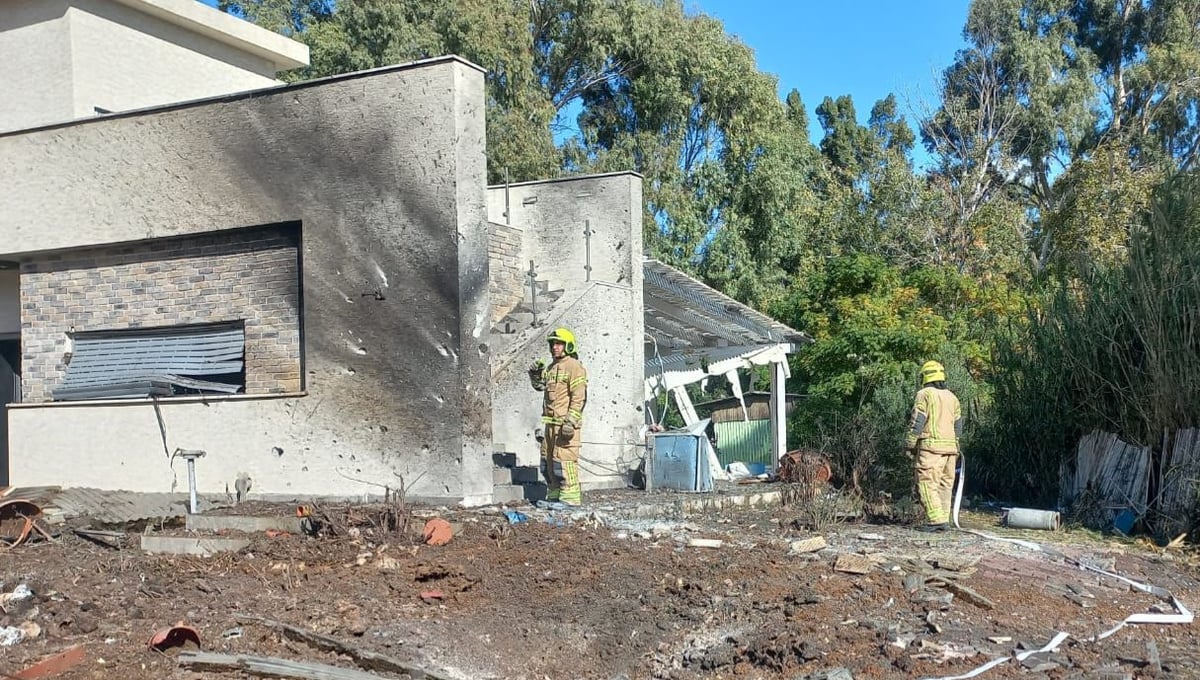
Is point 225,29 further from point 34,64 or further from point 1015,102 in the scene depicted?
point 1015,102

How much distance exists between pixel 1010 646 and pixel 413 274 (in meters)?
6.71

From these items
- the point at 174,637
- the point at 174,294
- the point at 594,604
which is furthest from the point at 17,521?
the point at 594,604

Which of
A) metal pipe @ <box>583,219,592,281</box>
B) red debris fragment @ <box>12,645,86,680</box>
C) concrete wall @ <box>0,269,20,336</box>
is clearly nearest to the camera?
red debris fragment @ <box>12,645,86,680</box>

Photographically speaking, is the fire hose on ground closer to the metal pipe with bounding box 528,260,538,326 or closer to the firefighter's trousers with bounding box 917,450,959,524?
the firefighter's trousers with bounding box 917,450,959,524

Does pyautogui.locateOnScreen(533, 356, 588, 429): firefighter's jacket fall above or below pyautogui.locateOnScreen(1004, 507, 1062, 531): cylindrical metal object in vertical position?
above

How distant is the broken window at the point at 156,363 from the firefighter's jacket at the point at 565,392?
339 cm

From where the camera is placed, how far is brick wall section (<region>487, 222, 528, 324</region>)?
47.3ft

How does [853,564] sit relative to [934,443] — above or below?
below

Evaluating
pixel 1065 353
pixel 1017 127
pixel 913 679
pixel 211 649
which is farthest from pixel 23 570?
pixel 1017 127

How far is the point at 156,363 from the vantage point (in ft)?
39.5

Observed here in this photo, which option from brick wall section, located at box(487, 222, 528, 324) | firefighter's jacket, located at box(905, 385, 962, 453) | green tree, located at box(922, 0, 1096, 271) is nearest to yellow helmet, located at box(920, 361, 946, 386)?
firefighter's jacket, located at box(905, 385, 962, 453)

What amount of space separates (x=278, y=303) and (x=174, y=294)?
4.88ft

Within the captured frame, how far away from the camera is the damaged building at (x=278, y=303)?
1076 cm

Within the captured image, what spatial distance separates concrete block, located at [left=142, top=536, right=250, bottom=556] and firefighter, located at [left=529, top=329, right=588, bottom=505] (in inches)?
142
